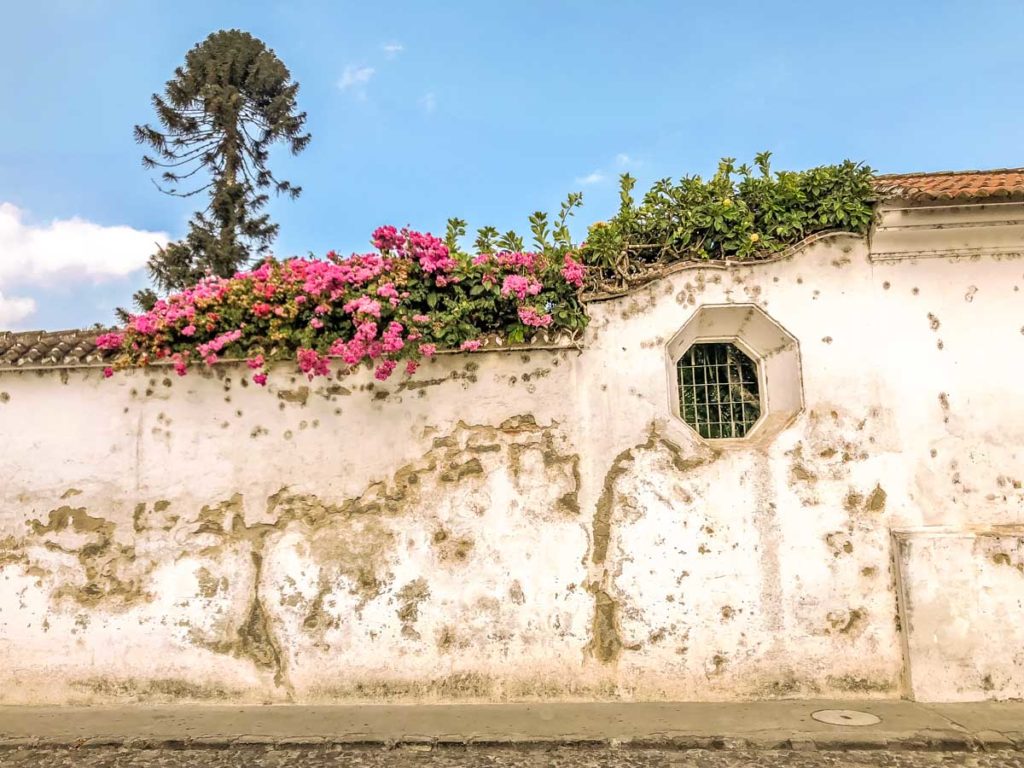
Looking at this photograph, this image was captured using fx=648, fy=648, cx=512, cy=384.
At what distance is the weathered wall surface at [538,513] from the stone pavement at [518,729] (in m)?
0.21

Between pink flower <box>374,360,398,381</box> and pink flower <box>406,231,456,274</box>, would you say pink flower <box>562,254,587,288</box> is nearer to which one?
pink flower <box>406,231,456,274</box>

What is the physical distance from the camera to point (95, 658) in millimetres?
5836

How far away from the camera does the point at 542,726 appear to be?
5.10 m

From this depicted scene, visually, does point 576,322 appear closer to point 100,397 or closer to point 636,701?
point 636,701

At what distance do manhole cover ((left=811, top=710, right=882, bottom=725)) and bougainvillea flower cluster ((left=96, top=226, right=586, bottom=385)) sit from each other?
12.4 feet

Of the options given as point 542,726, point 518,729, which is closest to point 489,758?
point 518,729

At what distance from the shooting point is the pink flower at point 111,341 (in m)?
6.12

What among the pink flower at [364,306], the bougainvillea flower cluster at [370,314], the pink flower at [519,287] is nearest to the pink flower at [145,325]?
the bougainvillea flower cluster at [370,314]

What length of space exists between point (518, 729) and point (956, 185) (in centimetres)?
661

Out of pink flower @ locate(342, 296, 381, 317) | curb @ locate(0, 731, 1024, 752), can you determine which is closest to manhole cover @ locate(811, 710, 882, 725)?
curb @ locate(0, 731, 1024, 752)

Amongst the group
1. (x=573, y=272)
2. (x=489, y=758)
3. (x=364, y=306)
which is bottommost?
(x=489, y=758)

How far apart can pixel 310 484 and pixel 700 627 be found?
12.2ft

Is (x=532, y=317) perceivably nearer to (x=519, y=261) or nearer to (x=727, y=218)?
(x=519, y=261)

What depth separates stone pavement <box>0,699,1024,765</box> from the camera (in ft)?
15.6
